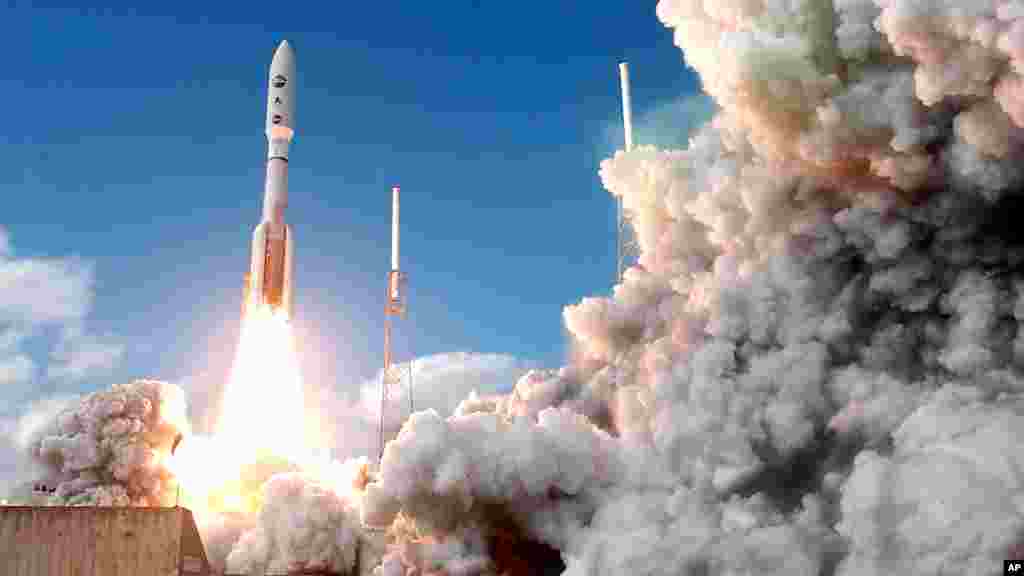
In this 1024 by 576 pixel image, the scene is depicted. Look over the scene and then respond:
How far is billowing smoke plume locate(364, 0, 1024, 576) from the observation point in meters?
22.8

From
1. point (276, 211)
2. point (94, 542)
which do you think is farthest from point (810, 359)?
point (276, 211)

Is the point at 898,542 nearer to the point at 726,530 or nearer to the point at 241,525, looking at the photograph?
the point at 726,530

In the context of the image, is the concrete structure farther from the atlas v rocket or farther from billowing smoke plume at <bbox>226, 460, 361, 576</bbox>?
the atlas v rocket

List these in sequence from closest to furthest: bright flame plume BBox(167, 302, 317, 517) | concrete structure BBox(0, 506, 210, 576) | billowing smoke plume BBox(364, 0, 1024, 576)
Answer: billowing smoke plume BBox(364, 0, 1024, 576) < concrete structure BBox(0, 506, 210, 576) < bright flame plume BBox(167, 302, 317, 517)

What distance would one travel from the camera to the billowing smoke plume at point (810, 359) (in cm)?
2284

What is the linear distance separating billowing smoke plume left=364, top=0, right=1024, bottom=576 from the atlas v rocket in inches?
824

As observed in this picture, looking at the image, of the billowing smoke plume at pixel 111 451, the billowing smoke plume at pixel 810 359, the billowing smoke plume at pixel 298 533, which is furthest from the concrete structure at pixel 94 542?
the billowing smoke plume at pixel 111 451

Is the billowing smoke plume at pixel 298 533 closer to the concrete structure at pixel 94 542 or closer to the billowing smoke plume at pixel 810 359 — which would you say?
the concrete structure at pixel 94 542

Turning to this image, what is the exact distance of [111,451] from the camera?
4812 centimetres

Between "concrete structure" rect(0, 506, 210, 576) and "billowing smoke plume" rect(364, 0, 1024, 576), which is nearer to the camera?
"billowing smoke plume" rect(364, 0, 1024, 576)

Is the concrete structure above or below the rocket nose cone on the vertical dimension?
below

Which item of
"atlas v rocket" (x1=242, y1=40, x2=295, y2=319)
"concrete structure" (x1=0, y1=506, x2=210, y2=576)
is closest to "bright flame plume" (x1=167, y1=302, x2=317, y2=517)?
"atlas v rocket" (x1=242, y1=40, x2=295, y2=319)

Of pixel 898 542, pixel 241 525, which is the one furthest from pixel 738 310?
pixel 241 525

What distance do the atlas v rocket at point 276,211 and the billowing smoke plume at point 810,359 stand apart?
20928 millimetres
